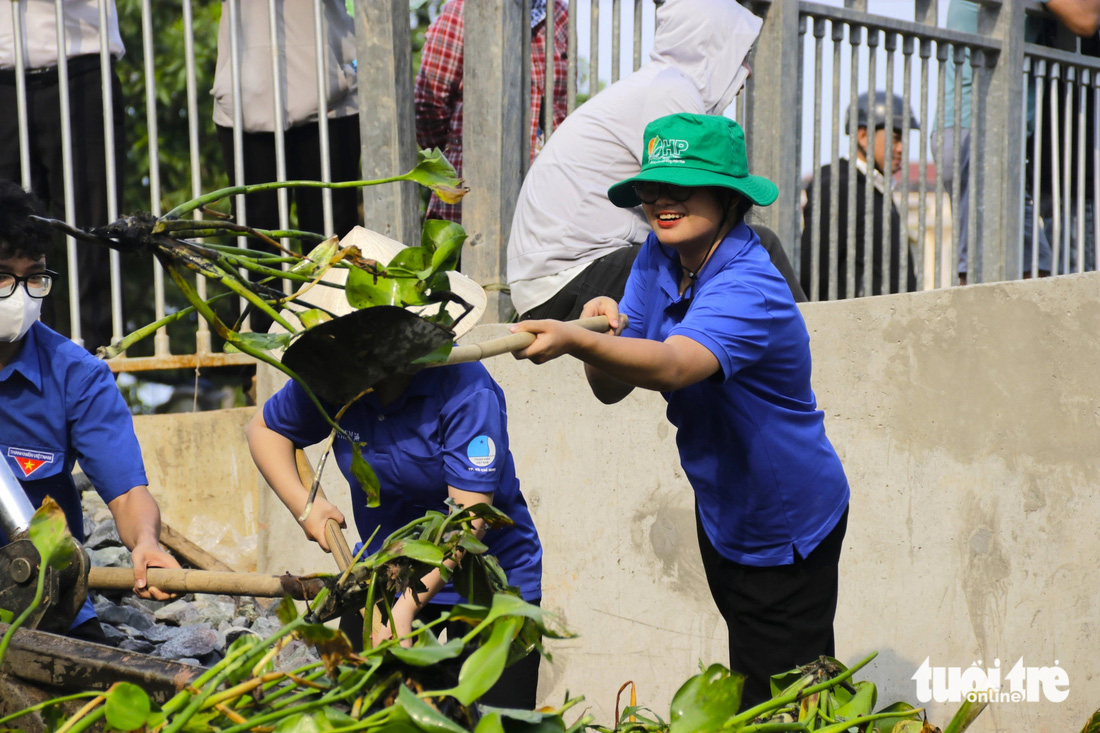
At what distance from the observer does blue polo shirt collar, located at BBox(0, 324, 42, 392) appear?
276 centimetres

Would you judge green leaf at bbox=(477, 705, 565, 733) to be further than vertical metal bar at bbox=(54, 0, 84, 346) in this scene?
No

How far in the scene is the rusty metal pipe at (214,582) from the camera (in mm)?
2002

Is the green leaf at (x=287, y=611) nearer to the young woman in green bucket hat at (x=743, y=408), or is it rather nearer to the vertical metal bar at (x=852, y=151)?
the young woman in green bucket hat at (x=743, y=408)

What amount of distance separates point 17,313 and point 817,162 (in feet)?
10.6

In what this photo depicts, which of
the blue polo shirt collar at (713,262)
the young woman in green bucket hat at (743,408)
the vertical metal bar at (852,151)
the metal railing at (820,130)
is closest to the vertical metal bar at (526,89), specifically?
the metal railing at (820,130)

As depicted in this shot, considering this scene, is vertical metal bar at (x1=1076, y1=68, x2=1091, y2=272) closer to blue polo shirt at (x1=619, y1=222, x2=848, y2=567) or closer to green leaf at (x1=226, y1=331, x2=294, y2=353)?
blue polo shirt at (x1=619, y1=222, x2=848, y2=567)

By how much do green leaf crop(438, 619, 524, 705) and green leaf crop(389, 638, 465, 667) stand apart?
0.03 meters

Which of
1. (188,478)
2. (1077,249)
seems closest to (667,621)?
(188,478)

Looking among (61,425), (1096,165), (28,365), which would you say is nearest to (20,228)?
(28,365)

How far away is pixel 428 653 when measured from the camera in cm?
114

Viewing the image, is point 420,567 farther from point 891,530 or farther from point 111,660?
point 891,530

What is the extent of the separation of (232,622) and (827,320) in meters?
2.36

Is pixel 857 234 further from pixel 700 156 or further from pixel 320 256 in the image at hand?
pixel 320 256

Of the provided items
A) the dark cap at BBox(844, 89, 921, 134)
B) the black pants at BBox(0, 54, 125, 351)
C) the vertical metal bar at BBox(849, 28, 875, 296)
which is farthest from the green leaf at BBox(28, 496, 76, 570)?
the dark cap at BBox(844, 89, 921, 134)
